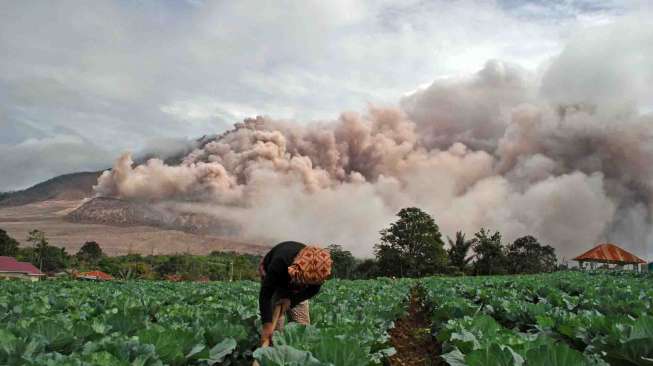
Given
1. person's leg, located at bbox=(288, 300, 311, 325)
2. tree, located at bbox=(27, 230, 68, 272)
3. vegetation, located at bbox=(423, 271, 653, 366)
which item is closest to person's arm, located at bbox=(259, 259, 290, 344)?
person's leg, located at bbox=(288, 300, 311, 325)

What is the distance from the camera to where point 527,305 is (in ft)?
29.9

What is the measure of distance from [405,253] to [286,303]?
217 feet

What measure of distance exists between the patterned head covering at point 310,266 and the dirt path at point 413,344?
3.68 metres

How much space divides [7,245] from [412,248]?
6783 centimetres

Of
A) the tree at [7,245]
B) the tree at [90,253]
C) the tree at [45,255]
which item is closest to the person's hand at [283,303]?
the tree at [7,245]

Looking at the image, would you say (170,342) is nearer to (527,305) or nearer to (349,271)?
A: (527,305)

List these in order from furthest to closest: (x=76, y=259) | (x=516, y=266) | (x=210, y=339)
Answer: (x=76, y=259)
(x=516, y=266)
(x=210, y=339)

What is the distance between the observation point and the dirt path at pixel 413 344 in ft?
30.0

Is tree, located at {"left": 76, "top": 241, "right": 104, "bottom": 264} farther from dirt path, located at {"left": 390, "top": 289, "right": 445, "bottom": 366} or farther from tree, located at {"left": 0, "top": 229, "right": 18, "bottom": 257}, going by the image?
dirt path, located at {"left": 390, "top": 289, "right": 445, "bottom": 366}

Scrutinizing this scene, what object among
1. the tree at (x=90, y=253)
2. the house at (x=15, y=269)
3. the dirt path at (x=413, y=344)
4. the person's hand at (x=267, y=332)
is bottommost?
the house at (x=15, y=269)

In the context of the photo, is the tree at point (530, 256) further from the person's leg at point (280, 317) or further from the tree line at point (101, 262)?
the person's leg at point (280, 317)

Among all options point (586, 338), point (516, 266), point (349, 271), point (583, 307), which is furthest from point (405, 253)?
point (586, 338)

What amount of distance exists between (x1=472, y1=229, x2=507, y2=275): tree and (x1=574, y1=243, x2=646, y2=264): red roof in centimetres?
1375

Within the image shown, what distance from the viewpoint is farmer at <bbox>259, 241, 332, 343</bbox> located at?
450cm
